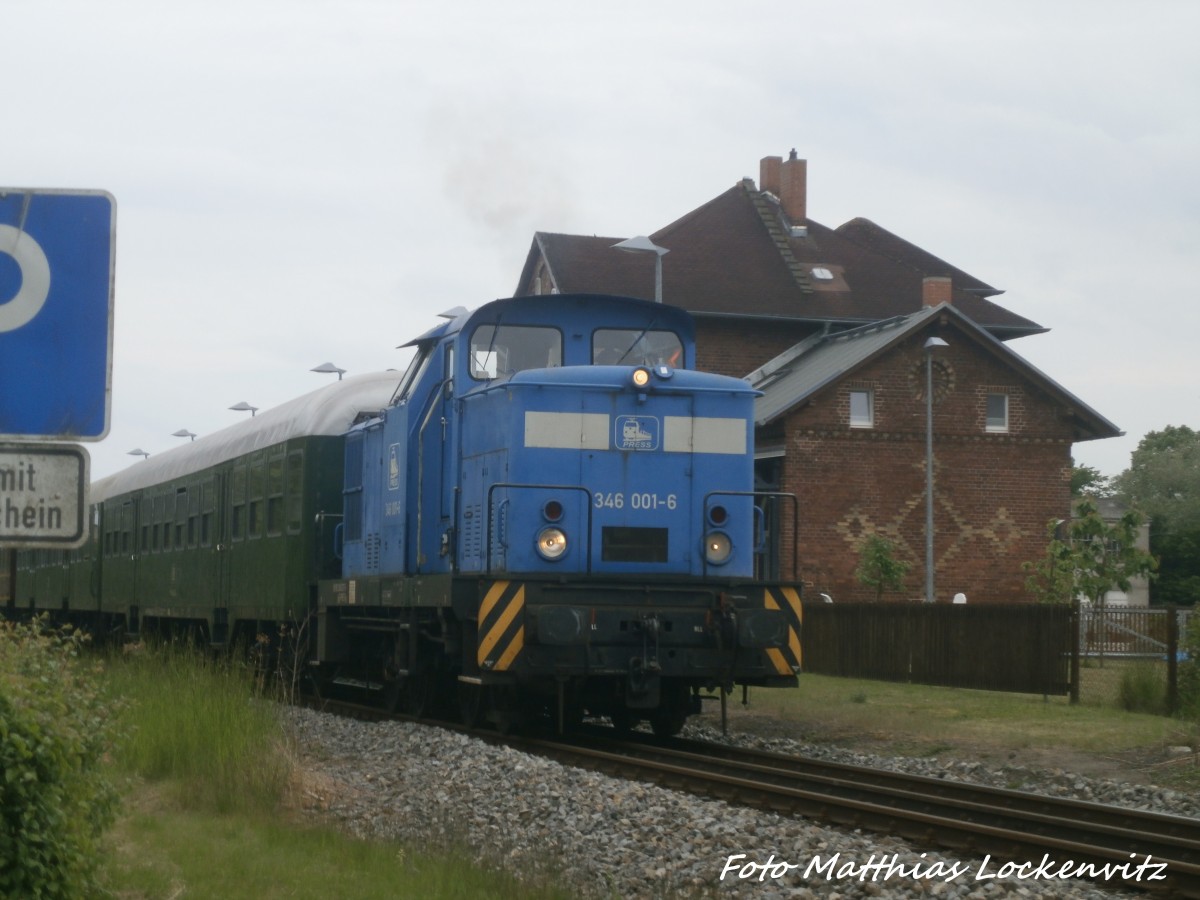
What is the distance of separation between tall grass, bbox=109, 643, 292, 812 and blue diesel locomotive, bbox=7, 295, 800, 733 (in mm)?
1893

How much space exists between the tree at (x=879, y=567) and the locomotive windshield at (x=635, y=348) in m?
19.8

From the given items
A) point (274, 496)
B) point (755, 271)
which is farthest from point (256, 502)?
point (755, 271)

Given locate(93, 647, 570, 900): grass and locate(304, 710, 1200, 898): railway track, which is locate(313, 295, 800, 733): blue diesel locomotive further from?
locate(93, 647, 570, 900): grass

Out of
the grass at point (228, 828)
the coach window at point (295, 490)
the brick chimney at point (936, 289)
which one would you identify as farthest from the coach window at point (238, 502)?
the brick chimney at point (936, 289)

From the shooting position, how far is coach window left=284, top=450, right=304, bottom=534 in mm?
16828

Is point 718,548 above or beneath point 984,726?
above

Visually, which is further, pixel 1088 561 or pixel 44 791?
pixel 1088 561

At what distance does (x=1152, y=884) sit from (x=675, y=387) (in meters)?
6.42

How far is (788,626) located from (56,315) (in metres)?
8.46

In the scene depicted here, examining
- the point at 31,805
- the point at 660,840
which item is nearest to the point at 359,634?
the point at 660,840

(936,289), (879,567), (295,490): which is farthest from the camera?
(936,289)

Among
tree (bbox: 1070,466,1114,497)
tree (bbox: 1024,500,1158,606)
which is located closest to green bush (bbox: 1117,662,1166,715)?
tree (bbox: 1024,500,1158,606)

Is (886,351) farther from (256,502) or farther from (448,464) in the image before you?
(448,464)

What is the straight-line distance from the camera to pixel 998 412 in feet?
123
